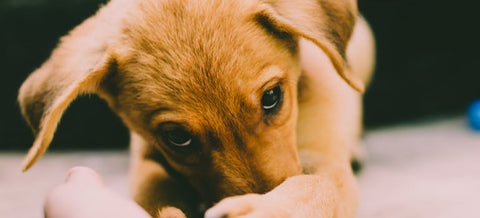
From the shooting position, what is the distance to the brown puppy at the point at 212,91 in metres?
1.81

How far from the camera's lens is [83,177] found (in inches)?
68.1

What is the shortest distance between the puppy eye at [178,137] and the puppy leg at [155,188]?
9.4 inches

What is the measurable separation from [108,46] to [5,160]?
2225 millimetres

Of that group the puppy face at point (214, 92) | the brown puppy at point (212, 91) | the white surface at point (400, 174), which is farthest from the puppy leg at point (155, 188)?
the white surface at point (400, 174)

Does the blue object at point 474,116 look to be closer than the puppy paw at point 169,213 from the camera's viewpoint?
No

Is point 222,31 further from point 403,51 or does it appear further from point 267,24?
point 403,51

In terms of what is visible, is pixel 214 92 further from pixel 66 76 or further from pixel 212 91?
pixel 66 76

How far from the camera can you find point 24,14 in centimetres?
364

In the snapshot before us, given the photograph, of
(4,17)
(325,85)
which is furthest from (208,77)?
(4,17)

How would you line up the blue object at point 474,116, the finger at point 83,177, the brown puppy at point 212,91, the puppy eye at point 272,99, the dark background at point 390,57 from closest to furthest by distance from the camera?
the finger at point 83,177 < the brown puppy at point 212,91 < the puppy eye at point 272,99 < the blue object at point 474,116 < the dark background at point 390,57

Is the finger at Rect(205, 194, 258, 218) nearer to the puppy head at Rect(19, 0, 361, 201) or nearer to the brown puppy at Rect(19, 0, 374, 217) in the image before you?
the brown puppy at Rect(19, 0, 374, 217)

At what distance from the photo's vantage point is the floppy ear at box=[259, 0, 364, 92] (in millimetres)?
1957

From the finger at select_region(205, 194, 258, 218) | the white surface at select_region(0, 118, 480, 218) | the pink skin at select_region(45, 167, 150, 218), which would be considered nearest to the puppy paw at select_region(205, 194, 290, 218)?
the finger at select_region(205, 194, 258, 218)

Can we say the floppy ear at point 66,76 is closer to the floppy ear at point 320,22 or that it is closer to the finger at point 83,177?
the finger at point 83,177
